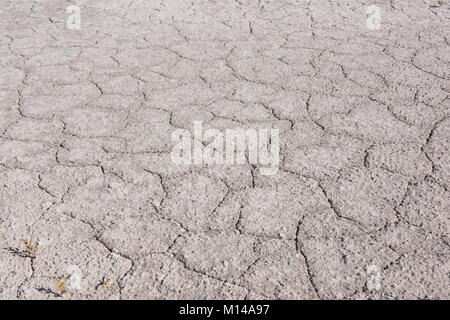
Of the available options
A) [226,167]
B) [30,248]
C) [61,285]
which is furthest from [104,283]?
[226,167]

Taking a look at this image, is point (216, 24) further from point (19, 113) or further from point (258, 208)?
point (258, 208)

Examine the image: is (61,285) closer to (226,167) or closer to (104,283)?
(104,283)

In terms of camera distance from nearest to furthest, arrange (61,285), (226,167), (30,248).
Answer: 1. (61,285)
2. (30,248)
3. (226,167)

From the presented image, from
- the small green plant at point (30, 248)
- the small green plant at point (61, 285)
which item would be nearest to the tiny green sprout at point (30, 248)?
the small green plant at point (30, 248)

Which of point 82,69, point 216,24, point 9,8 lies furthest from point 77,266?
point 9,8

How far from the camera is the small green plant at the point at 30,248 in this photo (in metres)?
1.57

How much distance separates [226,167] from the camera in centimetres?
202

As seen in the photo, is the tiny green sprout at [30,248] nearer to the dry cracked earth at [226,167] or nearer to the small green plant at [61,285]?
the dry cracked earth at [226,167]

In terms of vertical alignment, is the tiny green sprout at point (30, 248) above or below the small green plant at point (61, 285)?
below

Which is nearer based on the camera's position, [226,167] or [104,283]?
[104,283]

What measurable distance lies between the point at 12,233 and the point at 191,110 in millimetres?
1125

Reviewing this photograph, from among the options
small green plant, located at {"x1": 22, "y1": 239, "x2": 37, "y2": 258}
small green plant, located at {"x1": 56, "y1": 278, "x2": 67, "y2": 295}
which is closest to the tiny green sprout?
small green plant, located at {"x1": 22, "y1": 239, "x2": 37, "y2": 258}

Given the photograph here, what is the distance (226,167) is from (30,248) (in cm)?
85

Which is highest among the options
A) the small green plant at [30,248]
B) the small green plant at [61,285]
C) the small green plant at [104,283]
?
the small green plant at [104,283]
